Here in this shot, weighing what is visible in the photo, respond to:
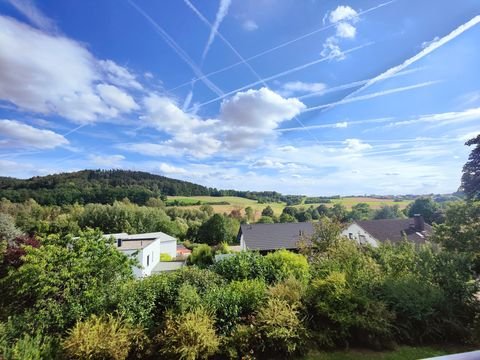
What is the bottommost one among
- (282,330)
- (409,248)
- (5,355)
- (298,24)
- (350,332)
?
(350,332)

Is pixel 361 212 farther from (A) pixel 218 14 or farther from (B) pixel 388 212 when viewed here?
(A) pixel 218 14

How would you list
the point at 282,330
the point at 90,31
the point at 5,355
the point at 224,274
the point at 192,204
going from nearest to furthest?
the point at 5,355, the point at 282,330, the point at 90,31, the point at 224,274, the point at 192,204

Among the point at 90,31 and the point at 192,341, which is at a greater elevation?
the point at 90,31

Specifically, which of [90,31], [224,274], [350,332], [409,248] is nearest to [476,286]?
[409,248]

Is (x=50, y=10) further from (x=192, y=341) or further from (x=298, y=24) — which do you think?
(x=192, y=341)

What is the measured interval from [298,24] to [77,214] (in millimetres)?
49430

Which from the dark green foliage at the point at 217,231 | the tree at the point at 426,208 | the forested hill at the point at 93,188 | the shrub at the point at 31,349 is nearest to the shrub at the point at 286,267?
the shrub at the point at 31,349

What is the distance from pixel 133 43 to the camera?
25.4ft

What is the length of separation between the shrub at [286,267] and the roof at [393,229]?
1814cm

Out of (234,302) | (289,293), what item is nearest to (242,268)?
(234,302)

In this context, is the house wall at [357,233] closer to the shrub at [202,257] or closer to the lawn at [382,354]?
the shrub at [202,257]

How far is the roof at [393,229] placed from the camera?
2365 cm

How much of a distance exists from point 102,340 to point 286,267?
5.70 m

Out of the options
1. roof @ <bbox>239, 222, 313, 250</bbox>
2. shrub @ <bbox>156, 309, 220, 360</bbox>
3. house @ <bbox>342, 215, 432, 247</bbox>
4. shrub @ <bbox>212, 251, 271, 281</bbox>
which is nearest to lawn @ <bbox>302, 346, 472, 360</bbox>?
shrub @ <bbox>156, 309, 220, 360</bbox>
